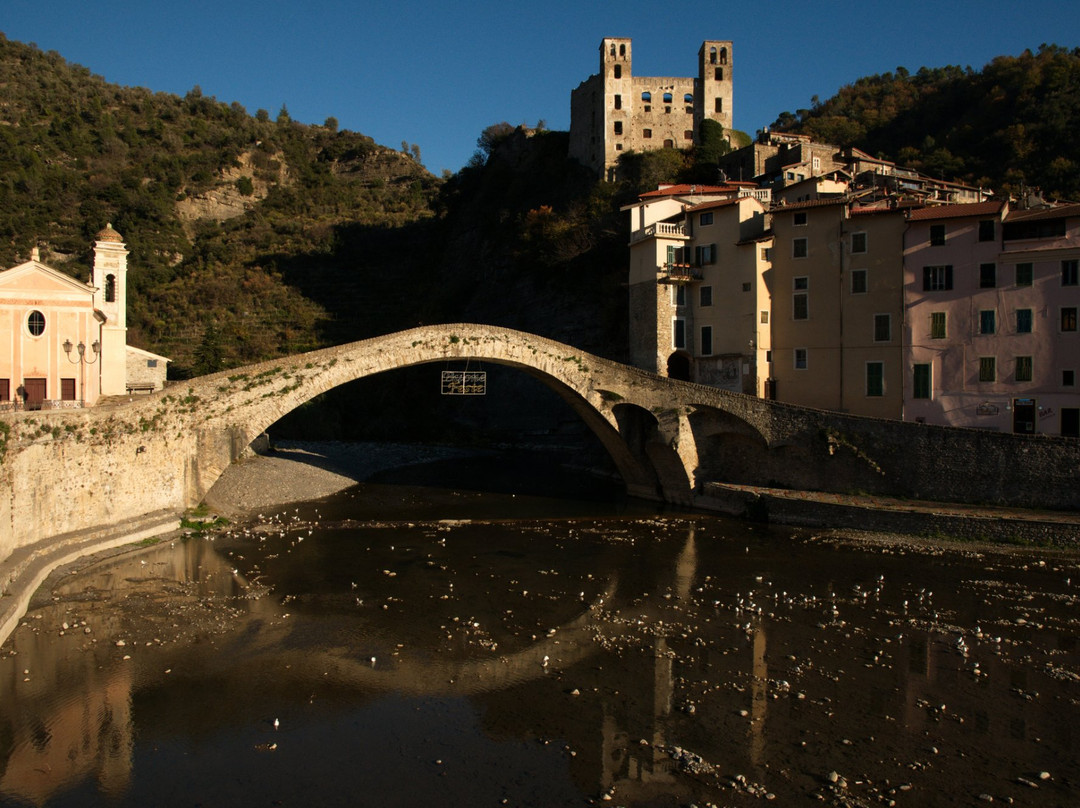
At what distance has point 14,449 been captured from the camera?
16516 mm

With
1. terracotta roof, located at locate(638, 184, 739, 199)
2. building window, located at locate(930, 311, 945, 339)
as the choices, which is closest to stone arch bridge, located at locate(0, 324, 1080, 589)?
building window, located at locate(930, 311, 945, 339)

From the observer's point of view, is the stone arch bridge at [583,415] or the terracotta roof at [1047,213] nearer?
the stone arch bridge at [583,415]

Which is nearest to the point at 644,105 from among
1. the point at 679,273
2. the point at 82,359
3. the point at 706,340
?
the point at 679,273

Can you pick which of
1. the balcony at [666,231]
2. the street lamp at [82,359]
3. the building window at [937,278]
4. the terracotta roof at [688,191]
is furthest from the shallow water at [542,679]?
the terracotta roof at [688,191]

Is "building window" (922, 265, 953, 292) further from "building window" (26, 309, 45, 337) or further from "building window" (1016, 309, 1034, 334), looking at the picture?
"building window" (26, 309, 45, 337)

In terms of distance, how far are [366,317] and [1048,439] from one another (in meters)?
50.2

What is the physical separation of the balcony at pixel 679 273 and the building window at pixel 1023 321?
38.2 ft

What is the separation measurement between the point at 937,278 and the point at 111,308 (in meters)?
27.9

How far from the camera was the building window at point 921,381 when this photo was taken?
26891mm

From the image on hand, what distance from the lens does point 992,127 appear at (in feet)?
156

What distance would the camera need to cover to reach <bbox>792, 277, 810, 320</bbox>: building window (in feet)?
96.2

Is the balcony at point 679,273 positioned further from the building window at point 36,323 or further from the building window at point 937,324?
the building window at point 36,323

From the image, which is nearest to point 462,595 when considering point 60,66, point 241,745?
point 241,745

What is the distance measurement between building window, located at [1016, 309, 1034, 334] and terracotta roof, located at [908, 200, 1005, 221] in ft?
11.0
